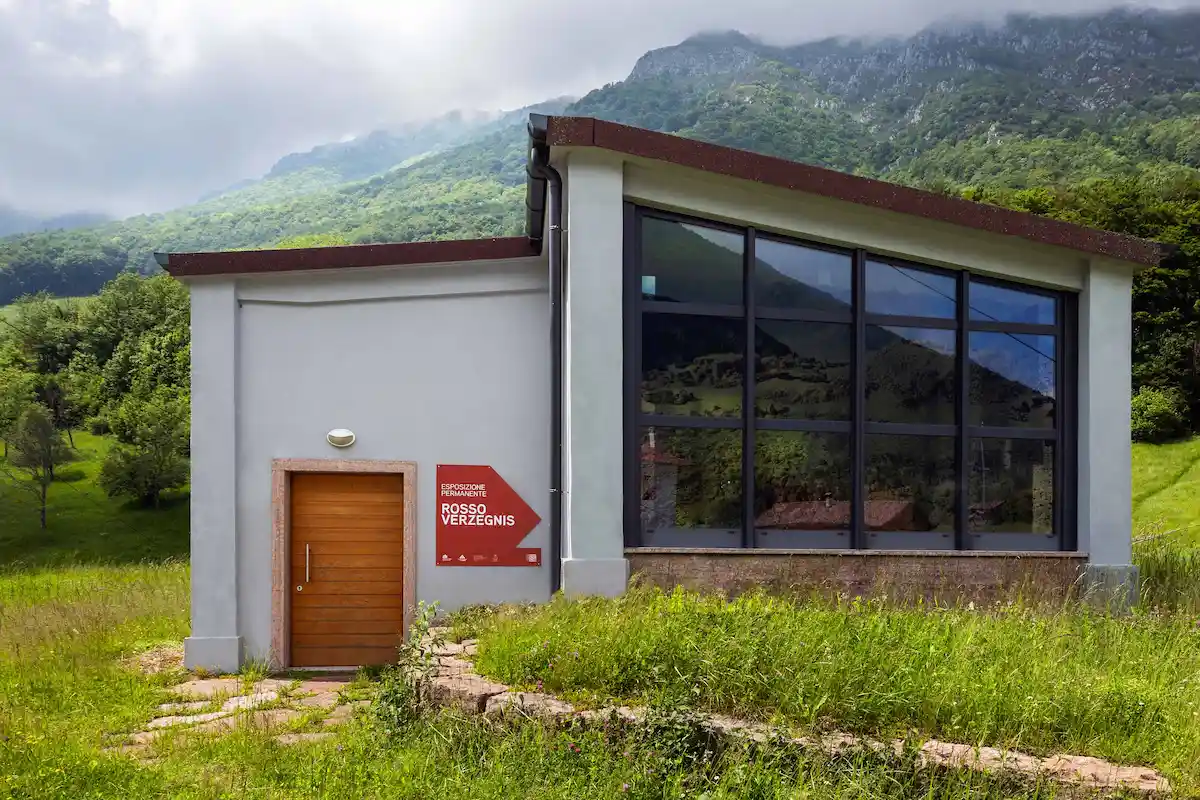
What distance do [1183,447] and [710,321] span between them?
25.9 metres

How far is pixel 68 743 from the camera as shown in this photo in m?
5.70

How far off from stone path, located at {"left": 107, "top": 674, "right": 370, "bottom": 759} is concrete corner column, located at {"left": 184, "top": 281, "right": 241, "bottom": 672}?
0.50 m

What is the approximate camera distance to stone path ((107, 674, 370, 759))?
20.1 ft

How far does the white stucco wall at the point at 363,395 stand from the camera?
8.89 m

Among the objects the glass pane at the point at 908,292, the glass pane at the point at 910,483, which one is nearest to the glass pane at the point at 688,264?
the glass pane at the point at 908,292

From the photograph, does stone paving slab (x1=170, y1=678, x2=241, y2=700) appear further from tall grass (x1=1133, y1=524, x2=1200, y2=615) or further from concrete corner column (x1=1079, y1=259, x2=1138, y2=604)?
tall grass (x1=1133, y1=524, x2=1200, y2=615)

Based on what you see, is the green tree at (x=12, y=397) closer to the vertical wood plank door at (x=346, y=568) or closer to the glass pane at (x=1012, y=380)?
the vertical wood plank door at (x=346, y=568)

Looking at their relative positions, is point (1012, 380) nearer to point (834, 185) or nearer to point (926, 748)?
point (834, 185)

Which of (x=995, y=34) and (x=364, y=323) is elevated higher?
(x=995, y=34)

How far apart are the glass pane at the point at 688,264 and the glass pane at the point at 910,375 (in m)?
1.32

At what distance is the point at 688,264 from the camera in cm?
802

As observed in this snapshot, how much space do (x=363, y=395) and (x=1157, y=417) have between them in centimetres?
2750

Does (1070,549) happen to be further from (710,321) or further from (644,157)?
(644,157)

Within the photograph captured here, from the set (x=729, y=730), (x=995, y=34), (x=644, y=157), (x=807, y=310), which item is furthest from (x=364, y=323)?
(x=995, y=34)
